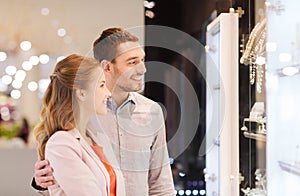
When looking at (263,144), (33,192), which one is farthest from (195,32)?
(33,192)

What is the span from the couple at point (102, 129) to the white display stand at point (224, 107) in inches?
8.2

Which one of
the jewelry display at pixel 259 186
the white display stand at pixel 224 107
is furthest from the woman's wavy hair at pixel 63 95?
the jewelry display at pixel 259 186

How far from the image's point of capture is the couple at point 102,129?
5.15 ft

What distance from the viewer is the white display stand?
5.41ft

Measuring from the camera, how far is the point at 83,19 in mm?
1755

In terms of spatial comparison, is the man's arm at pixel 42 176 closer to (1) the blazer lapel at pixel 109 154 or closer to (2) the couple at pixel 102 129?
(2) the couple at pixel 102 129

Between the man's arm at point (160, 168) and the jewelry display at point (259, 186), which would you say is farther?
the man's arm at point (160, 168)

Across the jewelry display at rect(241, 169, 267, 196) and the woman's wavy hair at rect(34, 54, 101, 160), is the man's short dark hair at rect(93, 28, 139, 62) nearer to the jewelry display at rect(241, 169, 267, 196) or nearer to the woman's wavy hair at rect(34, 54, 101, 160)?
the woman's wavy hair at rect(34, 54, 101, 160)

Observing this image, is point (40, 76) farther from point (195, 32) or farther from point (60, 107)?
point (195, 32)

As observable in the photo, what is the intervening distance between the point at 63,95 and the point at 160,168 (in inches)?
17.8

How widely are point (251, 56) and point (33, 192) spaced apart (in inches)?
38.1

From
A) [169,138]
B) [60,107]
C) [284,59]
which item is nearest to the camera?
[284,59]

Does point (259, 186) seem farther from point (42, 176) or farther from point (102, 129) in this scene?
point (42, 176)

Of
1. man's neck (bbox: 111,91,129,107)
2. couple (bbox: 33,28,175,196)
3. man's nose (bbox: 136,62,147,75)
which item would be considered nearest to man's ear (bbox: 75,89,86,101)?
couple (bbox: 33,28,175,196)
